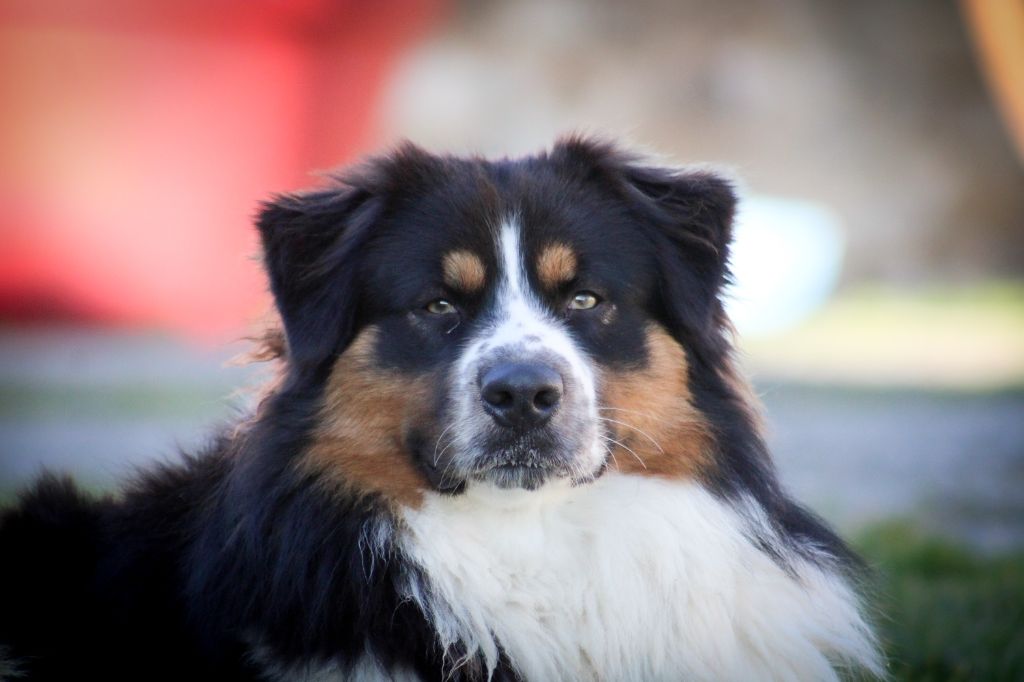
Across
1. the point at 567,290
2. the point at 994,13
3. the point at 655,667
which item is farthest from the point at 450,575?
the point at 994,13

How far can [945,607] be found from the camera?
544 cm

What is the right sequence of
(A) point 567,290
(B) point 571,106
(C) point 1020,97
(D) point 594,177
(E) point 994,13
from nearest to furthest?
1. (A) point 567,290
2. (D) point 594,177
3. (E) point 994,13
4. (C) point 1020,97
5. (B) point 571,106

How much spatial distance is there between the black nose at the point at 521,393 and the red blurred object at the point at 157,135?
32.2 feet

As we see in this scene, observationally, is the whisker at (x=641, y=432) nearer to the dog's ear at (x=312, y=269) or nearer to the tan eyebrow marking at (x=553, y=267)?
the tan eyebrow marking at (x=553, y=267)

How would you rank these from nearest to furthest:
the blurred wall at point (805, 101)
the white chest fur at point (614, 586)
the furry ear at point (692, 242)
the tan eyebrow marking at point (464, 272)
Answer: the white chest fur at point (614, 586), the tan eyebrow marking at point (464, 272), the furry ear at point (692, 242), the blurred wall at point (805, 101)

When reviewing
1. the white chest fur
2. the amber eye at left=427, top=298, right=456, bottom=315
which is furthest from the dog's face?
the white chest fur

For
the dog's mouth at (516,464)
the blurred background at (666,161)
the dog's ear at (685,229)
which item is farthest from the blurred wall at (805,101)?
the dog's mouth at (516,464)

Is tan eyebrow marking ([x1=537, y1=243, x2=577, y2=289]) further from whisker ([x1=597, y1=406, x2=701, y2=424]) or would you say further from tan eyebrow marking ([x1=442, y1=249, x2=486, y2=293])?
whisker ([x1=597, y1=406, x2=701, y2=424])

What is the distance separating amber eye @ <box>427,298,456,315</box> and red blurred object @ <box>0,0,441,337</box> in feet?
30.9

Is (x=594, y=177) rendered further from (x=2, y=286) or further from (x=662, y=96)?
(x=662, y=96)

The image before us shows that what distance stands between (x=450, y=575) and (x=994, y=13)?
51.9ft

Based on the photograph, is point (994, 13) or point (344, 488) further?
point (994, 13)

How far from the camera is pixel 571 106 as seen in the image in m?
18.9

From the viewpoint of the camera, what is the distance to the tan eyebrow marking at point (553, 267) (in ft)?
A: 12.5
